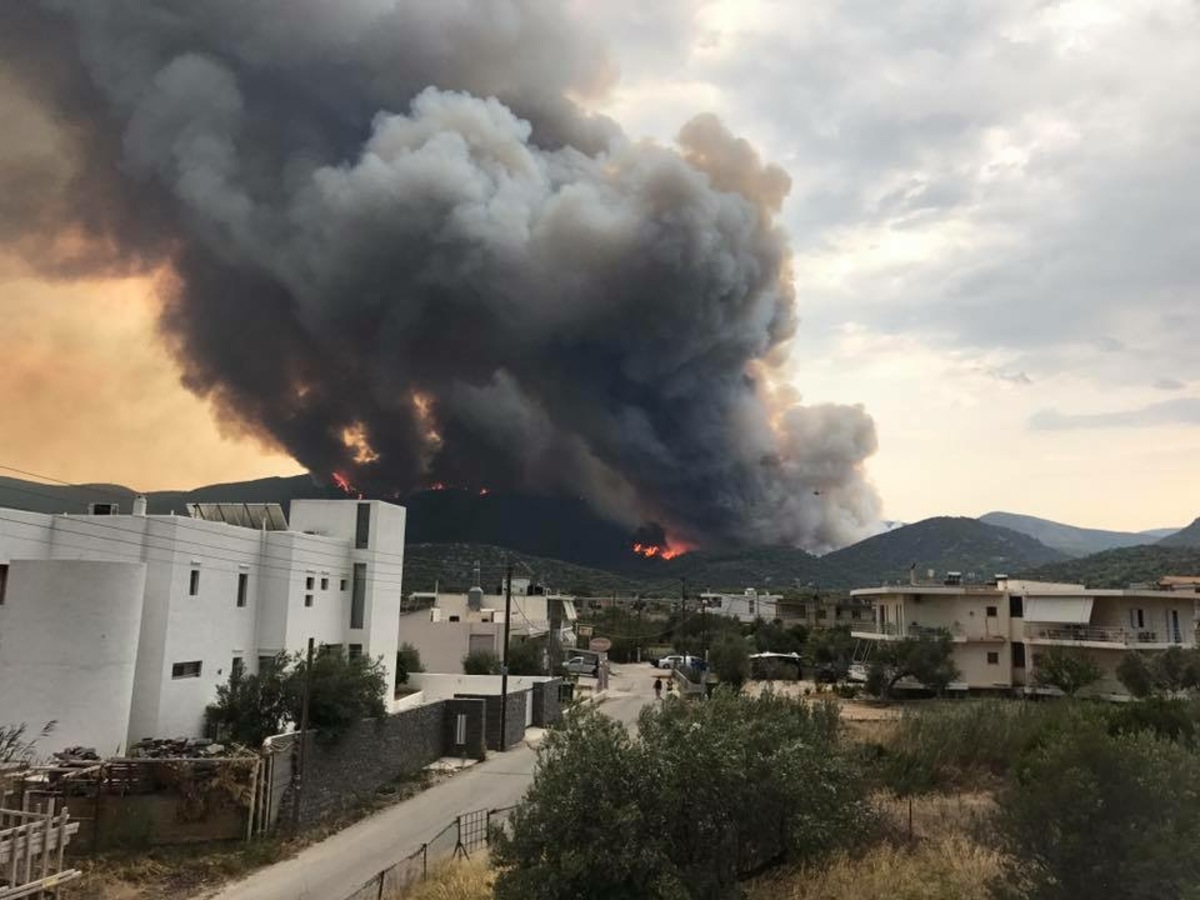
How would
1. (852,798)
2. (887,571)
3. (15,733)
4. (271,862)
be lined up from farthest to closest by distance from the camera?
1. (887,571)
2. (15,733)
3. (271,862)
4. (852,798)

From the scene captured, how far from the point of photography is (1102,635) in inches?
1710

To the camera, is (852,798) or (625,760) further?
(852,798)

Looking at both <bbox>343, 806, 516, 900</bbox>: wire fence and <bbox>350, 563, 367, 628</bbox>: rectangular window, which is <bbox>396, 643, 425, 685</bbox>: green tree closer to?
<bbox>350, 563, 367, 628</bbox>: rectangular window

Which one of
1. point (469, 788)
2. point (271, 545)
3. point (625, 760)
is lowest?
point (469, 788)

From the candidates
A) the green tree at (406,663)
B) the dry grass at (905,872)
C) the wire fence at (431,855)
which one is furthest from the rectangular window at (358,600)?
the dry grass at (905,872)

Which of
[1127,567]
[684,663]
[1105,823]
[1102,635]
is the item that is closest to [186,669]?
[1105,823]

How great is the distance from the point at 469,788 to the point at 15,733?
11.8 metres

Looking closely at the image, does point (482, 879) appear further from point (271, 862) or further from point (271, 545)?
point (271, 545)

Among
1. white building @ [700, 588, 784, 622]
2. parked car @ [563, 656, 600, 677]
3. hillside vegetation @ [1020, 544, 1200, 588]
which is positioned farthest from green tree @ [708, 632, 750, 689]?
white building @ [700, 588, 784, 622]

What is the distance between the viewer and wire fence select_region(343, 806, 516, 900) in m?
15.4

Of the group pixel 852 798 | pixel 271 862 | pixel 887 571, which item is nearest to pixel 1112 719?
pixel 852 798

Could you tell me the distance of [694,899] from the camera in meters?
9.61

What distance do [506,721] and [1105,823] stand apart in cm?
2676

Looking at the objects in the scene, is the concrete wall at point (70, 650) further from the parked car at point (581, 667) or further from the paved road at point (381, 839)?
the parked car at point (581, 667)
